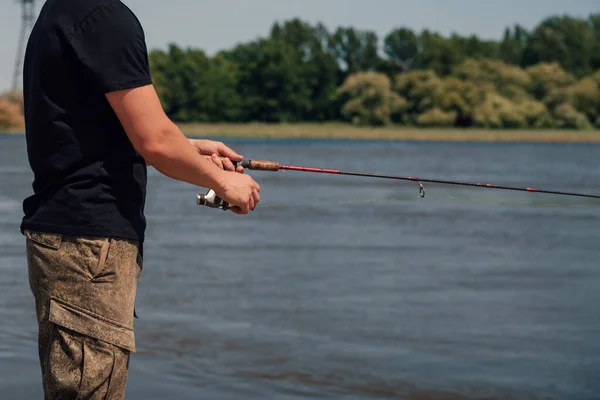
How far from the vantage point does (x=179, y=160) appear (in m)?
3.06

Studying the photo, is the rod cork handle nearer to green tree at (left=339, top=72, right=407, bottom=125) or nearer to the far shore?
the far shore

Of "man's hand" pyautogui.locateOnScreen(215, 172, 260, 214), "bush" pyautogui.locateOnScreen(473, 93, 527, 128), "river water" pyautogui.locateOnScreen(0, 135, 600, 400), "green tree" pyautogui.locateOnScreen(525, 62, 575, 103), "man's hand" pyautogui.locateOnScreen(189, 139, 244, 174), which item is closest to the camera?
"man's hand" pyautogui.locateOnScreen(215, 172, 260, 214)

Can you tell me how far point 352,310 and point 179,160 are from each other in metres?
5.70

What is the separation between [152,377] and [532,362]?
2314 millimetres

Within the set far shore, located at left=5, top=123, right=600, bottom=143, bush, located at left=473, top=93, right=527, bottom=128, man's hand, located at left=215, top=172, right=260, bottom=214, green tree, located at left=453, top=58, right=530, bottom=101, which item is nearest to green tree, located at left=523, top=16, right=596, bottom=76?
green tree, located at left=453, top=58, right=530, bottom=101

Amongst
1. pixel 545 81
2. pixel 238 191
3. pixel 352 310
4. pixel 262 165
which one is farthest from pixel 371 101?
pixel 238 191

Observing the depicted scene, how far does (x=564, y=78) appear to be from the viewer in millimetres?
93438

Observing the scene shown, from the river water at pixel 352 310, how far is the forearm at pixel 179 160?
9.83 ft

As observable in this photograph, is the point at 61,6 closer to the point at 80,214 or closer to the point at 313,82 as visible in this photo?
the point at 80,214

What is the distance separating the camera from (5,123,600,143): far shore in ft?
284

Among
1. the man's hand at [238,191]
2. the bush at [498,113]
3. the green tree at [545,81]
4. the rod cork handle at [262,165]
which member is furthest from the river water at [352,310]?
the green tree at [545,81]

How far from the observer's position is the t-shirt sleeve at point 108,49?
293 centimetres

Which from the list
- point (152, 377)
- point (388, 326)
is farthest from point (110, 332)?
point (388, 326)

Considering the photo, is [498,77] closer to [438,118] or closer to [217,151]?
[438,118]
